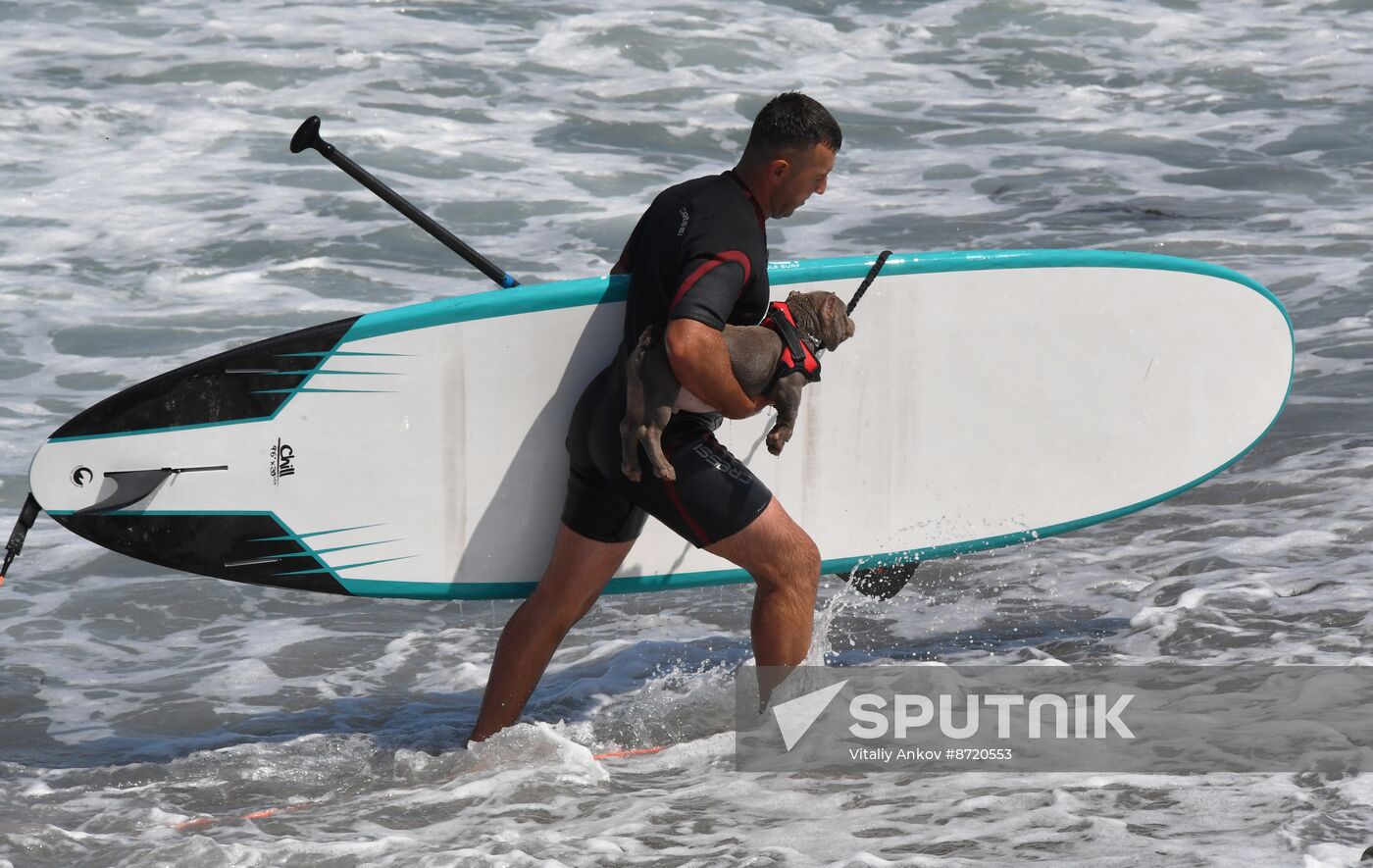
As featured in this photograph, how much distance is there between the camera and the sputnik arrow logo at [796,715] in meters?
3.66

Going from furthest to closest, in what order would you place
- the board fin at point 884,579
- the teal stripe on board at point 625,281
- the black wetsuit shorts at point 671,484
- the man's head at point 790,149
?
the board fin at point 884,579 < the teal stripe on board at point 625,281 < the black wetsuit shorts at point 671,484 < the man's head at point 790,149

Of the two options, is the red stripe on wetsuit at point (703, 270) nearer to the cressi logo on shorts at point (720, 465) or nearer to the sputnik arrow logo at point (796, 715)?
the cressi logo on shorts at point (720, 465)

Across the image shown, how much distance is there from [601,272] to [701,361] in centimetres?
518

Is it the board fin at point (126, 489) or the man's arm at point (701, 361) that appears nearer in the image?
the man's arm at point (701, 361)

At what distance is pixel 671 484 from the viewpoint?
10.9 feet

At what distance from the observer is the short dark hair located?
317 centimetres

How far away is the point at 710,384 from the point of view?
3127 mm

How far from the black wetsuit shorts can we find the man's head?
0.53 m

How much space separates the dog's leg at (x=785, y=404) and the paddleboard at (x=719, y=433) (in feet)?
2.23

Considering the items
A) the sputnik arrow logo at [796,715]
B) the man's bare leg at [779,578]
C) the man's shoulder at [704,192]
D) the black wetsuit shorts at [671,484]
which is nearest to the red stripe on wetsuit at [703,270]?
the man's shoulder at [704,192]
